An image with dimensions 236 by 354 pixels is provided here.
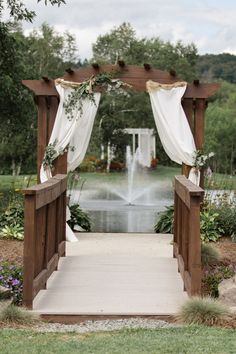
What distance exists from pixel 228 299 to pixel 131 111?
25618mm

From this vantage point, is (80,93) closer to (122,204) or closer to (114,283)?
(114,283)

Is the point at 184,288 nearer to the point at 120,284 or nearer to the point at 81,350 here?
the point at 120,284

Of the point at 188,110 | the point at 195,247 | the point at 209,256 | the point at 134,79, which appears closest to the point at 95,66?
the point at 134,79

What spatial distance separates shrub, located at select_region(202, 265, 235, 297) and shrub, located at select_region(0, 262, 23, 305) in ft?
5.68

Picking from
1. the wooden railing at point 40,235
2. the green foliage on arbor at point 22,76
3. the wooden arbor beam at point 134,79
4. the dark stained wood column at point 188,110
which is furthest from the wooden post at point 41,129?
the green foliage on arbor at point 22,76

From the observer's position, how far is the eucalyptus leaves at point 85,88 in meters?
10.6

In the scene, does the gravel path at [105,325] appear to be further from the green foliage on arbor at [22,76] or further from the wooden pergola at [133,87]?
the green foliage on arbor at [22,76]

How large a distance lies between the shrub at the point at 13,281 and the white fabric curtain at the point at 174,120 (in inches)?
183

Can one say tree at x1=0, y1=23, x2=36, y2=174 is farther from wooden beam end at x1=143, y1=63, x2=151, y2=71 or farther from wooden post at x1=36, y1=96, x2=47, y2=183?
wooden beam end at x1=143, y1=63, x2=151, y2=71

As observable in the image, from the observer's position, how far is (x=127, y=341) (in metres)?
4.53

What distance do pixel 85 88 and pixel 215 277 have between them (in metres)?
4.47

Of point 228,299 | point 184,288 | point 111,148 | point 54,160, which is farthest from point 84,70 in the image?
point 111,148

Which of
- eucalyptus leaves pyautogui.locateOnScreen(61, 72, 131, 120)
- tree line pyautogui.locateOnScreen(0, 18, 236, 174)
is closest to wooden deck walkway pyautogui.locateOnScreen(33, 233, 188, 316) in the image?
eucalyptus leaves pyautogui.locateOnScreen(61, 72, 131, 120)

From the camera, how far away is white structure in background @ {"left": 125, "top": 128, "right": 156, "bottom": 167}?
29.3 m
